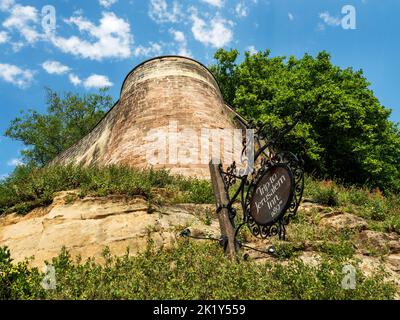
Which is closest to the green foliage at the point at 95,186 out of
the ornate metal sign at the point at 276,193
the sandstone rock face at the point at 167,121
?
the sandstone rock face at the point at 167,121

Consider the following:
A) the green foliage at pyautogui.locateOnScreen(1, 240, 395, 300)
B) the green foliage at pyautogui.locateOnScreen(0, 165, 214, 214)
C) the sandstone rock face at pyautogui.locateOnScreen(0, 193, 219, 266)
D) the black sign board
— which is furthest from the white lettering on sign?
the green foliage at pyautogui.locateOnScreen(0, 165, 214, 214)

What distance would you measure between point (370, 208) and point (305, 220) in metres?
1.67

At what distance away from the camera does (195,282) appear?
5.41 m

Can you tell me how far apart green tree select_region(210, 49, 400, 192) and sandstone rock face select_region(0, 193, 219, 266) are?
437 inches

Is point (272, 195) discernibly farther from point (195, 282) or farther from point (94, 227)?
point (94, 227)

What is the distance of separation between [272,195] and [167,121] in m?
8.25

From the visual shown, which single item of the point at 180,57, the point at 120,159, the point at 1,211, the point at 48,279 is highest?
the point at 180,57

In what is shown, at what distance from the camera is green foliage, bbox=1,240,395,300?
4.93 meters

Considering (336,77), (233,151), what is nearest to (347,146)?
(336,77)

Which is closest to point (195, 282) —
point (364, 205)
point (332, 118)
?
point (364, 205)

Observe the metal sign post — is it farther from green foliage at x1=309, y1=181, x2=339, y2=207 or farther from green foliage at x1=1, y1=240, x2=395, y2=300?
green foliage at x1=309, y1=181, x2=339, y2=207

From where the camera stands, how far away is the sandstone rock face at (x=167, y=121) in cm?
1263
